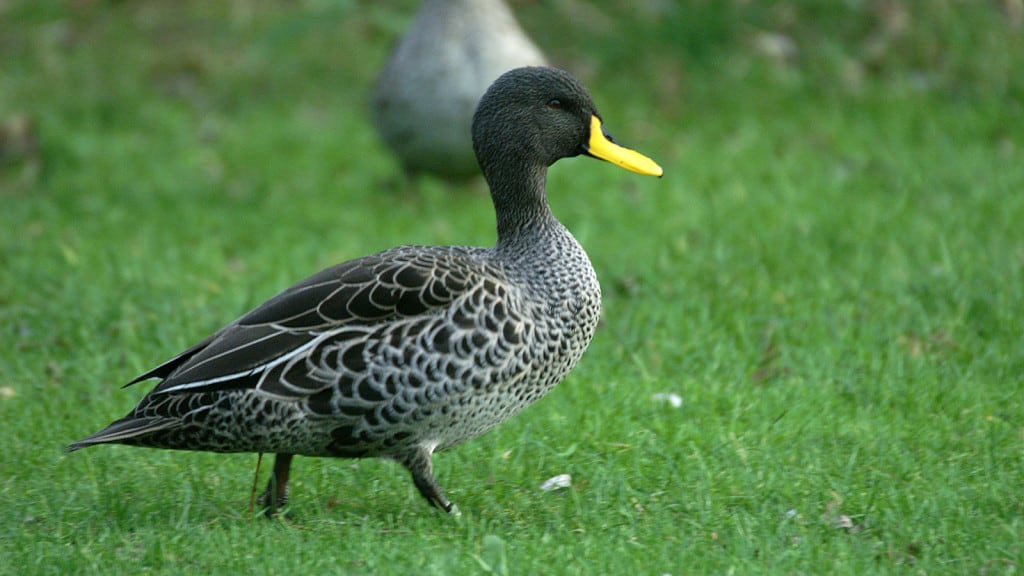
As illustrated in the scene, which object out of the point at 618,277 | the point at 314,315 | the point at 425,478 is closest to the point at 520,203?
the point at 314,315

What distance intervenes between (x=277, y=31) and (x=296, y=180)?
1486 mm

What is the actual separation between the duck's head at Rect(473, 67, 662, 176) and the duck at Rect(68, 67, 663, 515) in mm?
376

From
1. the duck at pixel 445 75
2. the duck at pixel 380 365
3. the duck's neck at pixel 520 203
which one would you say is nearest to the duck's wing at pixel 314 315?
the duck at pixel 380 365

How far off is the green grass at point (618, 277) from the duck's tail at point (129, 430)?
0.91 ft

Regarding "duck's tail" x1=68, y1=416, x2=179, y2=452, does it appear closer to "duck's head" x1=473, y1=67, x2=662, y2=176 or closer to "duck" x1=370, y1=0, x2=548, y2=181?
"duck's head" x1=473, y1=67, x2=662, y2=176

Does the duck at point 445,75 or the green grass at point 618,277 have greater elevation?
the duck at point 445,75

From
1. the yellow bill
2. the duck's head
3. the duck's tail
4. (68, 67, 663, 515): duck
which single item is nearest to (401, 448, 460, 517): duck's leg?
(68, 67, 663, 515): duck

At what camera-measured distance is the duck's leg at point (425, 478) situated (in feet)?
12.0

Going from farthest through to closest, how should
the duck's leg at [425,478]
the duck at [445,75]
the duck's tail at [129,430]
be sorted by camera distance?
the duck at [445,75], the duck's leg at [425,478], the duck's tail at [129,430]

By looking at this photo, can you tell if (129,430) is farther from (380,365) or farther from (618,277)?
(618,277)

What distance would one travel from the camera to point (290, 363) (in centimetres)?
356

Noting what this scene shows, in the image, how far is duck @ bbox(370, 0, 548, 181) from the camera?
670 centimetres

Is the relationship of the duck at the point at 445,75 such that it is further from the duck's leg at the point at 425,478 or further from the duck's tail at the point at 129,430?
the duck's tail at the point at 129,430

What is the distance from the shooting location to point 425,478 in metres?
3.66
